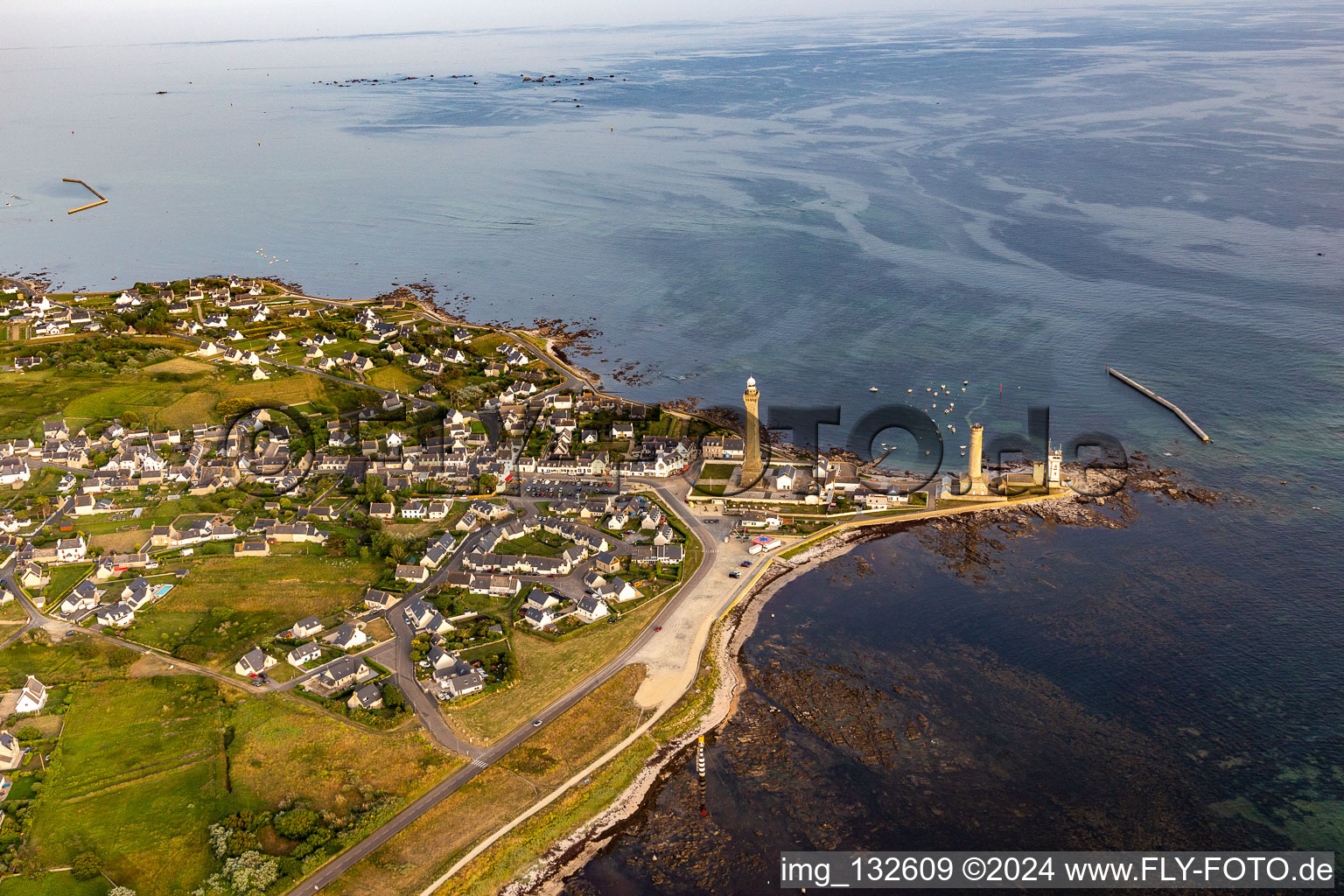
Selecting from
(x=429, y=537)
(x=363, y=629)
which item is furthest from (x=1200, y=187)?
(x=363, y=629)

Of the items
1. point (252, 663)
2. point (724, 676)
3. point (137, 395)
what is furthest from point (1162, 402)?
point (137, 395)

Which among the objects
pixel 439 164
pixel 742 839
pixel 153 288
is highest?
pixel 439 164

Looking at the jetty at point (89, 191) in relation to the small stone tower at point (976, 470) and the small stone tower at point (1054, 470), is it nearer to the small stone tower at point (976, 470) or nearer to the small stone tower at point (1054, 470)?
the small stone tower at point (976, 470)

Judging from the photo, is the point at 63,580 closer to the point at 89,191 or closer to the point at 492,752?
the point at 492,752

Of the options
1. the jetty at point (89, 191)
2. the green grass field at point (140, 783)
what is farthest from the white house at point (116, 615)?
the jetty at point (89, 191)

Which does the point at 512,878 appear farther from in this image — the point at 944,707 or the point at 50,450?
the point at 50,450
